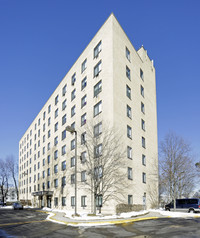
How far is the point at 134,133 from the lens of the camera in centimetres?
3566

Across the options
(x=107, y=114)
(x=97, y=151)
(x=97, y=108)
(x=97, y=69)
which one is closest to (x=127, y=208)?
(x=97, y=151)

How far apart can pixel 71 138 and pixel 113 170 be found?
49.6ft

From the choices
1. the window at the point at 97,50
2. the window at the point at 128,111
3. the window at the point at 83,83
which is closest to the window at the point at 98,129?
the window at the point at 128,111

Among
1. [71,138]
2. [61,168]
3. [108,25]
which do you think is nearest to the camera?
[108,25]

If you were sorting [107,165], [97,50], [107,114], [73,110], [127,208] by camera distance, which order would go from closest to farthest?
1. [107,165]
2. [127,208]
3. [107,114]
4. [97,50]
5. [73,110]

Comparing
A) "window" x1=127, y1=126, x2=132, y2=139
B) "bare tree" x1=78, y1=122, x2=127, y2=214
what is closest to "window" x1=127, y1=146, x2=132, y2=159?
"window" x1=127, y1=126, x2=132, y2=139

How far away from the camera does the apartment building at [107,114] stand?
32.6m

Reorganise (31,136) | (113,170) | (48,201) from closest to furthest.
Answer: (113,170), (48,201), (31,136)

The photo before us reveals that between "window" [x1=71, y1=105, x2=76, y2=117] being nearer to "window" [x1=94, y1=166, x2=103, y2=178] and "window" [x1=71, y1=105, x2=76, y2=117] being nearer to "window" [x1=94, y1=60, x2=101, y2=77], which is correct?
"window" [x1=94, y1=60, x2=101, y2=77]

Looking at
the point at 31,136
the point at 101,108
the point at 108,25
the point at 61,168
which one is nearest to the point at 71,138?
the point at 61,168

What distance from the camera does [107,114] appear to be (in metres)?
31.3

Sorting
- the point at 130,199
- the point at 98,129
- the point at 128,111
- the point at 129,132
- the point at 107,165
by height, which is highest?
the point at 128,111

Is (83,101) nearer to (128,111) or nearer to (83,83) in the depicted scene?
(83,83)

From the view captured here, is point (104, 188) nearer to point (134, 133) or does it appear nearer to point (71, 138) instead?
point (134, 133)
